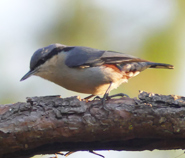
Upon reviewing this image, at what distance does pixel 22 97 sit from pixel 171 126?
3.11 m

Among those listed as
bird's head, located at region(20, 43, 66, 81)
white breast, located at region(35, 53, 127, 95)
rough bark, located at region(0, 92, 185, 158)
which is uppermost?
bird's head, located at region(20, 43, 66, 81)

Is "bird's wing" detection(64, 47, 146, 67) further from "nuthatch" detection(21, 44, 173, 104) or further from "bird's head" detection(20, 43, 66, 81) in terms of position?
"bird's head" detection(20, 43, 66, 81)

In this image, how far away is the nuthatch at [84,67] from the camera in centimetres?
396

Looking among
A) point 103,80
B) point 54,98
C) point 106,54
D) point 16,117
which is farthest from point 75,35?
point 16,117

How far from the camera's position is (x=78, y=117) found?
10.2ft

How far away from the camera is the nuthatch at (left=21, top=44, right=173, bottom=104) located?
396cm

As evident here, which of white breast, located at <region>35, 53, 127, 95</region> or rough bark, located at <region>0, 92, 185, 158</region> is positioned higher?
white breast, located at <region>35, 53, 127, 95</region>

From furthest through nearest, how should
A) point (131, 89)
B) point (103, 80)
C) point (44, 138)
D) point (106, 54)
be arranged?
1. point (131, 89)
2. point (106, 54)
3. point (103, 80)
4. point (44, 138)

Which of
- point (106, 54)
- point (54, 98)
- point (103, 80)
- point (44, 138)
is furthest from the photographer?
point (106, 54)

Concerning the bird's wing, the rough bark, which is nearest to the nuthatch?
the bird's wing

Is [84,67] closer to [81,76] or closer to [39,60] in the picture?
[81,76]

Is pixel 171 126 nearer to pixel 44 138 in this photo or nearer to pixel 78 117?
pixel 78 117

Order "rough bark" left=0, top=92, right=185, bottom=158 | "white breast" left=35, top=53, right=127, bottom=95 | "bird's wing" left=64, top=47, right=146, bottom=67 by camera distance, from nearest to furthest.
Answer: "rough bark" left=0, top=92, right=185, bottom=158
"white breast" left=35, top=53, right=127, bottom=95
"bird's wing" left=64, top=47, right=146, bottom=67

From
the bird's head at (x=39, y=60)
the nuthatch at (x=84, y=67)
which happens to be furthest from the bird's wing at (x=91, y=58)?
the bird's head at (x=39, y=60)
